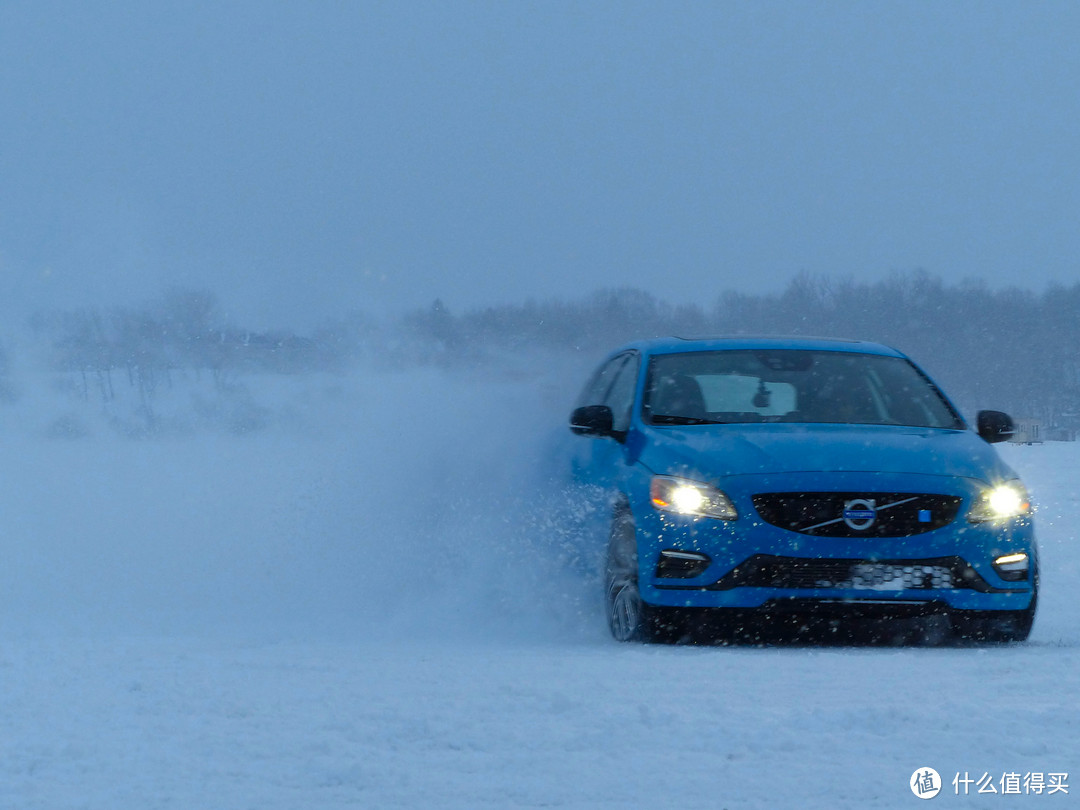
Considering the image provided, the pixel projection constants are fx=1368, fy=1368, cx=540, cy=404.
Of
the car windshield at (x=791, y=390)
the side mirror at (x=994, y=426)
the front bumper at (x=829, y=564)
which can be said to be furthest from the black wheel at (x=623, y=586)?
the side mirror at (x=994, y=426)

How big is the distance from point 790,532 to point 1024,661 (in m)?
1.09

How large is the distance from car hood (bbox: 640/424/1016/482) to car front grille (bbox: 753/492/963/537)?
5.2 inches

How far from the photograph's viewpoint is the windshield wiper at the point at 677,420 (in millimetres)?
7027

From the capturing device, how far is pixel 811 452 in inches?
247

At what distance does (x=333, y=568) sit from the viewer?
997cm

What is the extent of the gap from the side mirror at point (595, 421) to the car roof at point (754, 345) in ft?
2.25

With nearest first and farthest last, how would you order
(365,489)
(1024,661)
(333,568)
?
(1024,661) < (333,568) < (365,489)

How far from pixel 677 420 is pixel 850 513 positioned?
128 centimetres

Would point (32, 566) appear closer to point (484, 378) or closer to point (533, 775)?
point (484, 378)

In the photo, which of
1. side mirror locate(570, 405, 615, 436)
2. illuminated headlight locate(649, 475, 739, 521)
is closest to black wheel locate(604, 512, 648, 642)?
illuminated headlight locate(649, 475, 739, 521)

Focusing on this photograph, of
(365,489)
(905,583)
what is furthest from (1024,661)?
(365,489)

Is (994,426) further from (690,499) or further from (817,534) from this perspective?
(690,499)

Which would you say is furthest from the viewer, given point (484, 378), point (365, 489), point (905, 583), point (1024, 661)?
point (484, 378)

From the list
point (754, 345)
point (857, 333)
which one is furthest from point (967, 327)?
point (754, 345)
